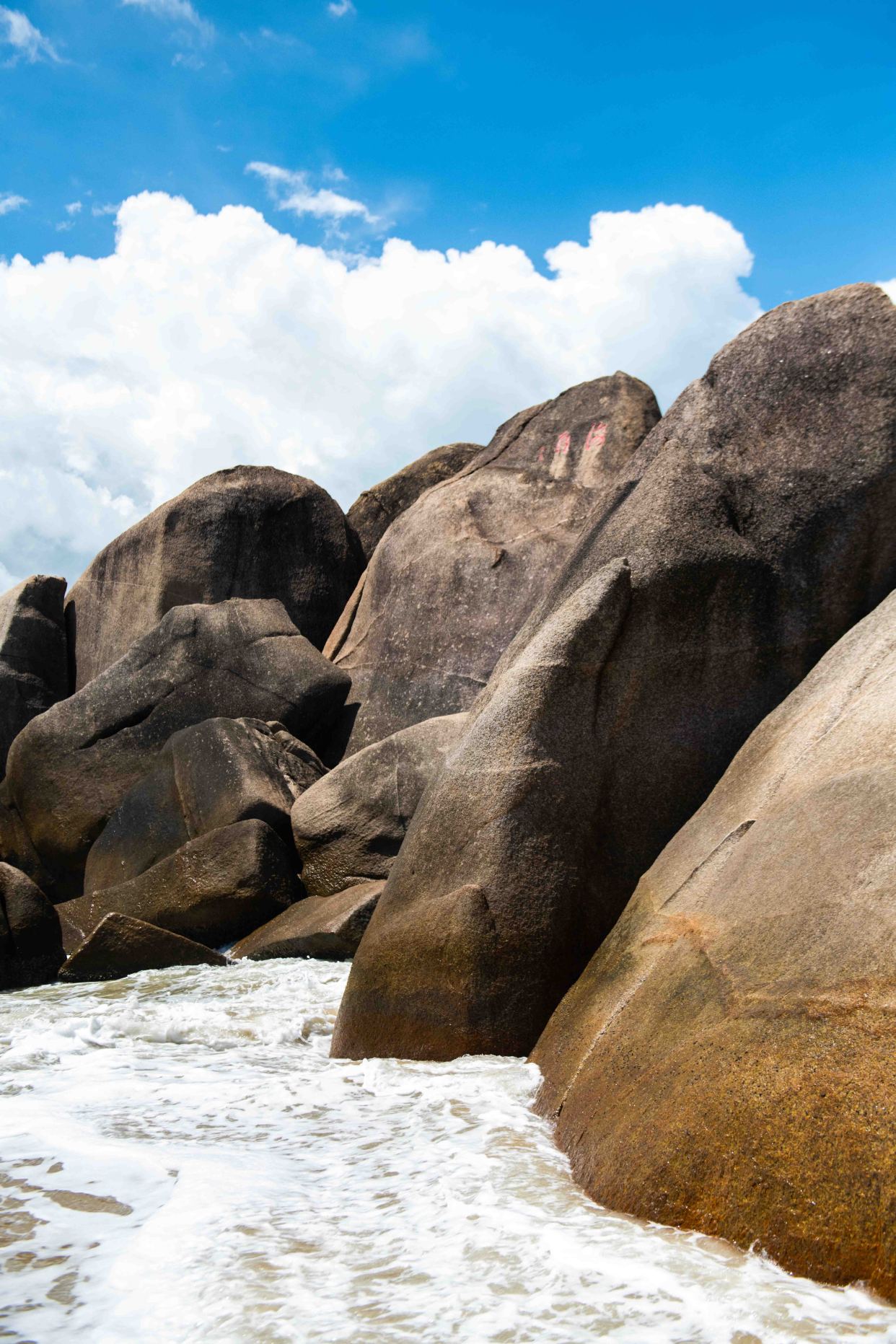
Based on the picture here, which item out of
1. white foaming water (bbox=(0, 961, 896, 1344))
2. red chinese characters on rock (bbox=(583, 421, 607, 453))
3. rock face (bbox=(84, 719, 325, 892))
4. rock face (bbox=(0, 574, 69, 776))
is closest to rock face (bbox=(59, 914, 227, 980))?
rock face (bbox=(84, 719, 325, 892))

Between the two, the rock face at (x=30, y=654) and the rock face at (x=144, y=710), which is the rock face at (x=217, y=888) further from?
the rock face at (x=30, y=654)

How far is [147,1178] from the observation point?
3.58 m

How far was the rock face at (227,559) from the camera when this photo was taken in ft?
46.3

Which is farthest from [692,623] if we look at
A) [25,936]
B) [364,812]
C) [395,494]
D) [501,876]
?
[395,494]

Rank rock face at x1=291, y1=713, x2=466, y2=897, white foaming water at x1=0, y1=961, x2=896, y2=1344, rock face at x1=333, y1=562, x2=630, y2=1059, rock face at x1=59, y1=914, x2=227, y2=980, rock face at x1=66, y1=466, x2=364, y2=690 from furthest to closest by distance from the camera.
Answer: rock face at x1=66, y1=466, x2=364, y2=690 < rock face at x1=291, y1=713, x2=466, y2=897 < rock face at x1=59, y1=914, x2=227, y2=980 < rock face at x1=333, y1=562, x2=630, y2=1059 < white foaming water at x1=0, y1=961, x2=896, y2=1344

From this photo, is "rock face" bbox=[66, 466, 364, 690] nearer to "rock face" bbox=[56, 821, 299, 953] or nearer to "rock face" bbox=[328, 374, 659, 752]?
"rock face" bbox=[328, 374, 659, 752]

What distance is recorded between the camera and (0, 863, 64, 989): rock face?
8320 millimetres

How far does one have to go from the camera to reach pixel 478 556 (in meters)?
12.1

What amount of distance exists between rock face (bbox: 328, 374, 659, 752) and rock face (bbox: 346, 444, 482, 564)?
200cm

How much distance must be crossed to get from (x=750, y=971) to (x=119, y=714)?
349 inches

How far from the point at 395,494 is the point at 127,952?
8708 mm

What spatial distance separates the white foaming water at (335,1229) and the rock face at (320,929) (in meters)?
2.86

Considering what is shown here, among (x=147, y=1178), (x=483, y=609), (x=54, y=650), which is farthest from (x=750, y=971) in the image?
(x=54, y=650)

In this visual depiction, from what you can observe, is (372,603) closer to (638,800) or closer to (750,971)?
(638,800)
